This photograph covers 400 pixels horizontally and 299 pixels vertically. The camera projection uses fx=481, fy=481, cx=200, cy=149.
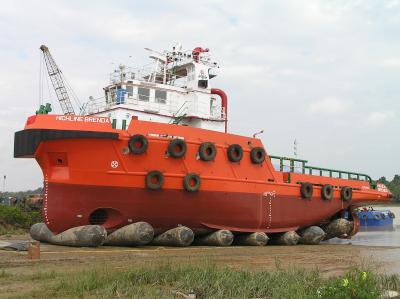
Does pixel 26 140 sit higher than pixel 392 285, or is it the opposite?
pixel 26 140

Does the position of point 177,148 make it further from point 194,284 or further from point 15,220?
point 15,220

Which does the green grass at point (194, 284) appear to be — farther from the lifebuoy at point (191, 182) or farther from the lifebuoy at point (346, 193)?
the lifebuoy at point (346, 193)

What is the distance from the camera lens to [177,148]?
13781 mm

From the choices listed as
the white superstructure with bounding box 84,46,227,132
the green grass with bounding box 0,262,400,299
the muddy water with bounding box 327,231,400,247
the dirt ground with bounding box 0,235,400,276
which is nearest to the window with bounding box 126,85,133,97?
the white superstructure with bounding box 84,46,227,132

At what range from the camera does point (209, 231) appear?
1477 centimetres

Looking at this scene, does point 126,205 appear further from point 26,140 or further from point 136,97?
point 136,97

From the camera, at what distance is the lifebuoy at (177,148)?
13602mm

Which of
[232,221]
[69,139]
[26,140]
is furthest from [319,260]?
[26,140]

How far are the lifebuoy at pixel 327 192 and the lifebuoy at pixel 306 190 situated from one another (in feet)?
2.76

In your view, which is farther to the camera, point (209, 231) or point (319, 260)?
point (209, 231)

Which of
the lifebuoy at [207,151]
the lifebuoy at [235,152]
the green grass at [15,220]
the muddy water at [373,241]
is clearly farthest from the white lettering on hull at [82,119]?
the muddy water at [373,241]

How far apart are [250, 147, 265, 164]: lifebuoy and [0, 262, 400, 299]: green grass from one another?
833cm

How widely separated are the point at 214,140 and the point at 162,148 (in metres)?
2.02

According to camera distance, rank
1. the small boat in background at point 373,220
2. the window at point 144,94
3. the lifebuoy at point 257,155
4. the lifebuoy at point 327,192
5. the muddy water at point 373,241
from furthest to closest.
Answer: the small boat in background at point 373,220, the muddy water at point 373,241, the lifebuoy at point 327,192, the window at point 144,94, the lifebuoy at point 257,155
